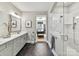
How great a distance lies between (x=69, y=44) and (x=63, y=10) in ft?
3.17

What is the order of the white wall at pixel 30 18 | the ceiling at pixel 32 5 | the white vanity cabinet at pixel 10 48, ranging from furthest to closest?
1. the white wall at pixel 30 18
2. the ceiling at pixel 32 5
3. the white vanity cabinet at pixel 10 48

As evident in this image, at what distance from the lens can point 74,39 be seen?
2381mm

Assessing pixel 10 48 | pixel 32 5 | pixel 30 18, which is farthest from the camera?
pixel 30 18

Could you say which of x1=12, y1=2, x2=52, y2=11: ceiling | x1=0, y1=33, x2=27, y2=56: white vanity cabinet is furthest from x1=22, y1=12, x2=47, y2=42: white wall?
x1=0, y1=33, x2=27, y2=56: white vanity cabinet

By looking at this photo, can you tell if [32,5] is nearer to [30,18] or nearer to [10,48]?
[30,18]

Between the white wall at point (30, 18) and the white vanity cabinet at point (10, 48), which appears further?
the white wall at point (30, 18)

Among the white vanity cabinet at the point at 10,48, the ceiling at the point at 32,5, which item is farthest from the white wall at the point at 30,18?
the white vanity cabinet at the point at 10,48

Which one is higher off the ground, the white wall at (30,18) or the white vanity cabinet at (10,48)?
the white wall at (30,18)

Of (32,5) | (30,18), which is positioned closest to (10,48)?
(32,5)

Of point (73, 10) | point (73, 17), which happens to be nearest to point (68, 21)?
point (73, 17)

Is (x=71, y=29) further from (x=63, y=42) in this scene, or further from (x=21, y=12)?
(x=21, y=12)

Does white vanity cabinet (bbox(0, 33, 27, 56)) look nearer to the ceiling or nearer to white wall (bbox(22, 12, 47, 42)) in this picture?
the ceiling

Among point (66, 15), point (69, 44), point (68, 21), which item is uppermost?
point (66, 15)

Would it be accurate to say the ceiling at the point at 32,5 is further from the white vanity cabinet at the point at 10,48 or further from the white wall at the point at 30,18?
the white vanity cabinet at the point at 10,48
